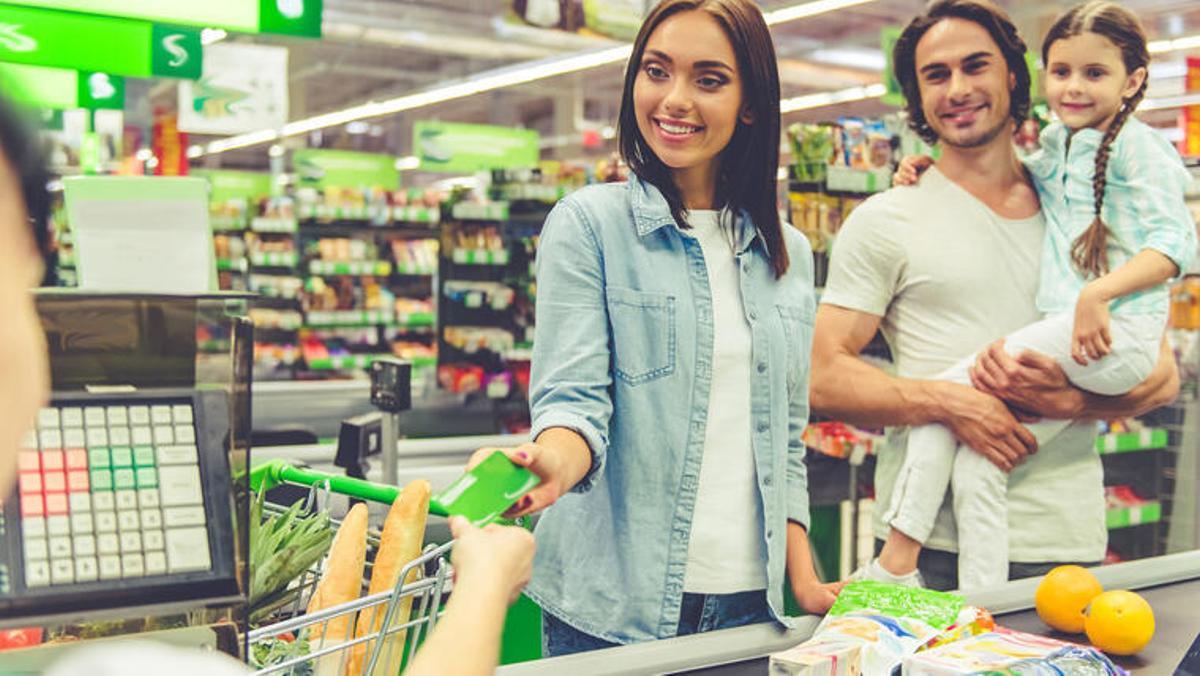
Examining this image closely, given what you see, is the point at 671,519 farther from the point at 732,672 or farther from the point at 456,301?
the point at 456,301

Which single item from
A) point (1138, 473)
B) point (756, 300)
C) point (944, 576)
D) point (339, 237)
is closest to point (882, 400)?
point (944, 576)

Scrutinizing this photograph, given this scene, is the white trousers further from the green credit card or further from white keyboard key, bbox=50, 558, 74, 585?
white keyboard key, bbox=50, 558, 74, 585

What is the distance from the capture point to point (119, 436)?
93 centimetres

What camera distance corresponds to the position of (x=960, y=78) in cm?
231

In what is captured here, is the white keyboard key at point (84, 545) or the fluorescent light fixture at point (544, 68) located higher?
the fluorescent light fixture at point (544, 68)

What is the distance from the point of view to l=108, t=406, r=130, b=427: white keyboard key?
3.08 feet

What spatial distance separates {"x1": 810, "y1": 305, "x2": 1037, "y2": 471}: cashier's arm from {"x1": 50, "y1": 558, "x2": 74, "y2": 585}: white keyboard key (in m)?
1.77

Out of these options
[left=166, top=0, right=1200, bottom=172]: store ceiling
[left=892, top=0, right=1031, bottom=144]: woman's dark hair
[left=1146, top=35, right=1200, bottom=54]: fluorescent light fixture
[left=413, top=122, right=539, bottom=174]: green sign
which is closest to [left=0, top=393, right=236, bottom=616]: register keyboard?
[left=892, top=0, right=1031, bottom=144]: woman's dark hair

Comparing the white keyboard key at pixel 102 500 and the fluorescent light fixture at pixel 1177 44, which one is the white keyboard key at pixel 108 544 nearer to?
the white keyboard key at pixel 102 500

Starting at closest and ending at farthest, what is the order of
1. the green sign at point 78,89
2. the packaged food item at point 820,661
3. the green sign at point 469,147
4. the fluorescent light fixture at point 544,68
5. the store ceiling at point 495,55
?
the packaged food item at point 820,661
the fluorescent light fixture at point 544,68
the green sign at point 78,89
the green sign at point 469,147
the store ceiling at point 495,55

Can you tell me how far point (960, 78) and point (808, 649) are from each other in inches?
56.3

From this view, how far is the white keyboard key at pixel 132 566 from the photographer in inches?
35.2

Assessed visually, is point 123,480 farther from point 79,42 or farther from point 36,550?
point 79,42

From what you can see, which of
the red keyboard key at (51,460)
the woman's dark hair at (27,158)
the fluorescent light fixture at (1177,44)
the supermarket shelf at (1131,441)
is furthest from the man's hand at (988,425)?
the fluorescent light fixture at (1177,44)
